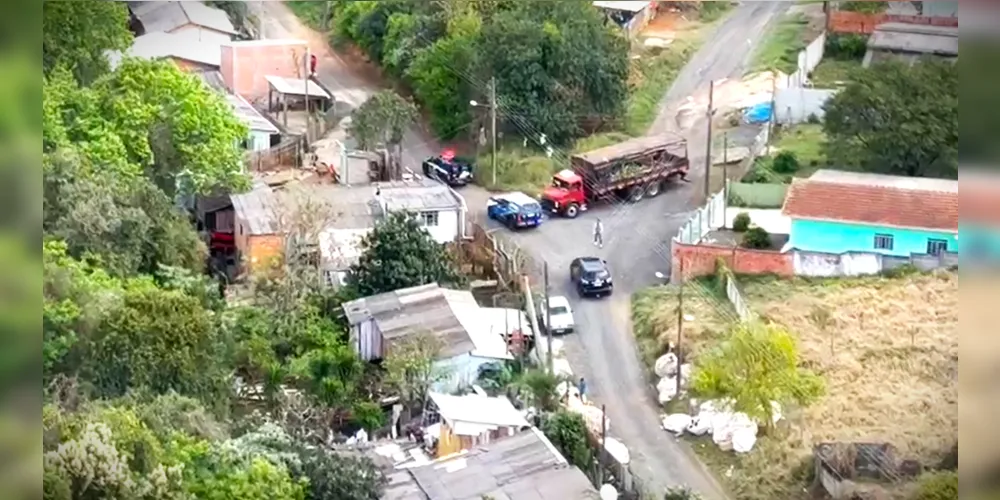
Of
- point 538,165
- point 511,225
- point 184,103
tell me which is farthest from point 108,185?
point 538,165

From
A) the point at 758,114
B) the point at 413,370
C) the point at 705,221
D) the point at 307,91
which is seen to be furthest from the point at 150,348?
the point at 758,114

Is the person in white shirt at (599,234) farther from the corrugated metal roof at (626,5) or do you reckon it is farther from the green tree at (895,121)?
the corrugated metal roof at (626,5)

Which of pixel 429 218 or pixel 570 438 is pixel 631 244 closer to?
pixel 429 218

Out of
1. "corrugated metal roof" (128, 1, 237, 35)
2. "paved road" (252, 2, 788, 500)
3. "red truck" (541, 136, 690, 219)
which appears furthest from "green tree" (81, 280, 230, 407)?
"corrugated metal roof" (128, 1, 237, 35)

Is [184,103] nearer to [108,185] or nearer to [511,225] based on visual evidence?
[108,185]

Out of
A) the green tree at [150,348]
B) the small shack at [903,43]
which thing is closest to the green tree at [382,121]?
the small shack at [903,43]

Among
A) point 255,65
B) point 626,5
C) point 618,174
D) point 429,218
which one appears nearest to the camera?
point 429,218
